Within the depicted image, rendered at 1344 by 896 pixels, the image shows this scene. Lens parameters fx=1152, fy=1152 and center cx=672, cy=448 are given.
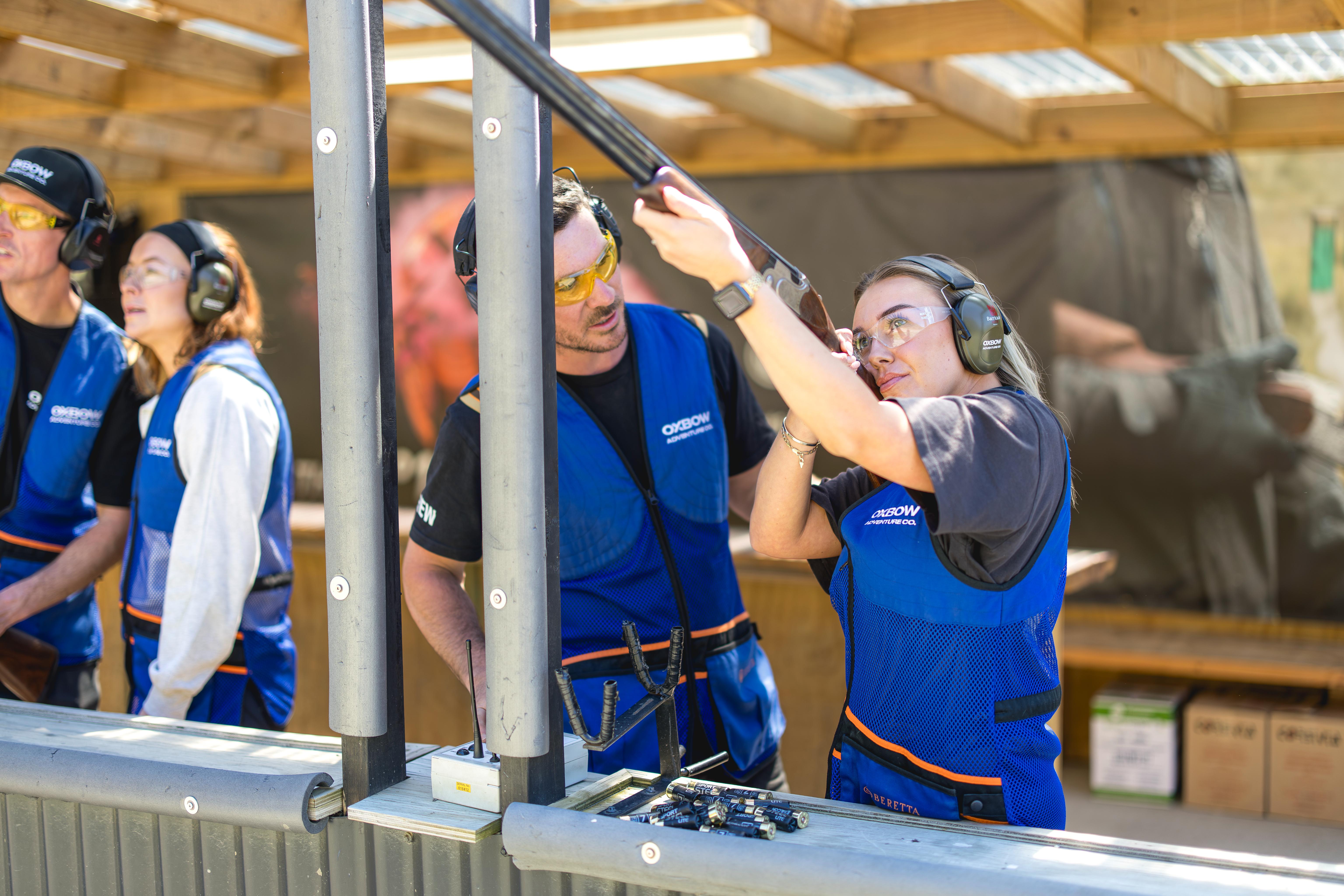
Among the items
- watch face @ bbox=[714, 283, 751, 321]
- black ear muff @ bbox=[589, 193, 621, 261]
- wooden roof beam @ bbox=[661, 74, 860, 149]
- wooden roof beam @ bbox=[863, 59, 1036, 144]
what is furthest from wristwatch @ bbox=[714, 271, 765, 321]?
wooden roof beam @ bbox=[661, 74, 860, 149]

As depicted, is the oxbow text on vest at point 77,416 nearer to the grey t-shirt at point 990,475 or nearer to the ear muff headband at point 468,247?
the ear muff headband at point 468,247

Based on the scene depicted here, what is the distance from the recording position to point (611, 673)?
1.95 meters

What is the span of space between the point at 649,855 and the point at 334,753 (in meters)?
0.62

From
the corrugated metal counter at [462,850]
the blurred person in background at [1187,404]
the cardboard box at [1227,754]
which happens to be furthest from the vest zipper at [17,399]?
the cardboard box at [1227,754]

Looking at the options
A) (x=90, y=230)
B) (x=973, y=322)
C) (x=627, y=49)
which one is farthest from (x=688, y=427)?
(x=627, y=49)

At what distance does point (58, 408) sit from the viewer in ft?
8.34

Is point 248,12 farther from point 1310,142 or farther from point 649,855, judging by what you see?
point 1310,142

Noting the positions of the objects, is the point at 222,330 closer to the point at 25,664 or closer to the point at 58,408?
the point at 58,408

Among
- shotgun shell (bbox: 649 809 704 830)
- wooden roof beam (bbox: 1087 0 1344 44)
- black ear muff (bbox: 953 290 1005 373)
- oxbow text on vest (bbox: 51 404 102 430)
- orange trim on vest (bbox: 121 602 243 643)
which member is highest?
wooden roof beam (bbox: 1087 0 1344 44)

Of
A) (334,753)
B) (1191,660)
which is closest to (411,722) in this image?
(334,753)

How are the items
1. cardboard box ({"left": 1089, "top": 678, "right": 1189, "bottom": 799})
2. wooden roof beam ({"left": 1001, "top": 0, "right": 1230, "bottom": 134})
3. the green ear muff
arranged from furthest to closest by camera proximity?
cardboard box ({"left": 1089, "top": 678, "right": 1189, "bottom": 799})
wooden roof beam ({"left": 1001, "top": 0, "right": 1230, "bottom": 134})
the green ear muff

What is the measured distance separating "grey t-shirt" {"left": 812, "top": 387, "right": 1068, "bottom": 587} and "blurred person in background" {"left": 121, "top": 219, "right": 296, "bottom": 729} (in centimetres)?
134

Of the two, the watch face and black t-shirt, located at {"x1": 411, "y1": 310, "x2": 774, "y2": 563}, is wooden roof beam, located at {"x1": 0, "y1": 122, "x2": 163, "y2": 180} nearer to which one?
black t-shirt, located at {"x1": 411, "y1": 310, "x2": 774, "y2": 563}

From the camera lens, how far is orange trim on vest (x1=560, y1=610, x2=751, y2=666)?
194cm
